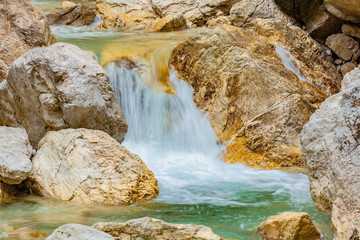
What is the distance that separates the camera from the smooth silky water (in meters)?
4.73

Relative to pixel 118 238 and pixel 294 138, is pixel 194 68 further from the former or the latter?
pixel 118 238

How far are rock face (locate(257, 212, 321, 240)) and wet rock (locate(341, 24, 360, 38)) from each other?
25.8 feet

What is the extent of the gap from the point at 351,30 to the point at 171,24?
4.74 metres

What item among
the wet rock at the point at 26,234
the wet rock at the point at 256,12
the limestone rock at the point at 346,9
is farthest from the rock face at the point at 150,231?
the wet rock at the point at 256,12

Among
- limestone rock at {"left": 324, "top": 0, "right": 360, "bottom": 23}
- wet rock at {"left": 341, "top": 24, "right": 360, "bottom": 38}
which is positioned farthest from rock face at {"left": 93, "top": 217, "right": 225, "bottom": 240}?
wet rock at {"left": 341, "top": 24, "right": 360, "bottom": 38}

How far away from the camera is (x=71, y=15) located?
13602 mm

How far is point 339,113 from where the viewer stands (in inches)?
165

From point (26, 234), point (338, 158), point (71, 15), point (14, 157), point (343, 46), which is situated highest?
point (71, 15)

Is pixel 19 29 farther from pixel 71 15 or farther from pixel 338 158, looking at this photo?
pixel 338 158

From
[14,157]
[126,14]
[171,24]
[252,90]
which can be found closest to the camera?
[14,157]

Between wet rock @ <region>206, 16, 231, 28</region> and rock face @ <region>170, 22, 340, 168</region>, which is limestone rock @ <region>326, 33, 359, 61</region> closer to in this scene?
rock face @ <region>170, 22, 340, 168</region>

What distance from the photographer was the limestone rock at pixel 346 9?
8598mm

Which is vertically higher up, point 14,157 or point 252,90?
point 252,90

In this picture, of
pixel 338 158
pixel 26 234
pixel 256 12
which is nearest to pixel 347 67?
pixel 256 12
